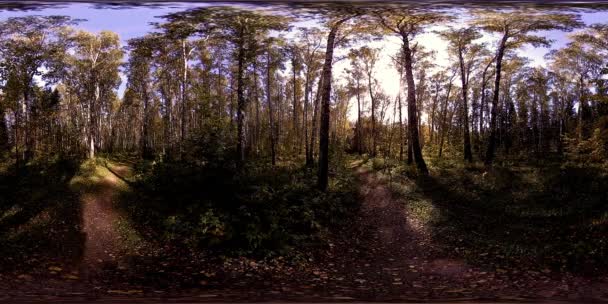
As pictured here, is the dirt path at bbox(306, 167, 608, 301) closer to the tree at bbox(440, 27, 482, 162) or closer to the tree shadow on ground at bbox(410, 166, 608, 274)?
the tree shadow on ground at bbox(410, 166, 608, 274)

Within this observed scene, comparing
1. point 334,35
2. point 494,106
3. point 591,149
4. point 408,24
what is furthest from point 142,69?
point 591,149

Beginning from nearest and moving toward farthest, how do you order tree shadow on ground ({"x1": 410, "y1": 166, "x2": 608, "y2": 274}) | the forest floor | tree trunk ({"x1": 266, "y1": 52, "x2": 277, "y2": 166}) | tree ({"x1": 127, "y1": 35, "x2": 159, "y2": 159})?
the forest floor → tree shadow on ground ({"x1": 410, "y1": 166, "x2": 608, "y2": 274}) → tree ({"x1": 127, "y1": 35, "x2": 159, "y2": 159}) → tree trunk ({"x1": 266, "y1": 52, "x2": 277, "y2": 166})

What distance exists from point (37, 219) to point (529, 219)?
76.0 inches

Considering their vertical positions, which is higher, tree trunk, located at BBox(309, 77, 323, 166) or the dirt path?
tree trunk, located at BBox(309, 77, 323, 166)

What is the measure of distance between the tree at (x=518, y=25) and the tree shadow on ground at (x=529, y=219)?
42 cm

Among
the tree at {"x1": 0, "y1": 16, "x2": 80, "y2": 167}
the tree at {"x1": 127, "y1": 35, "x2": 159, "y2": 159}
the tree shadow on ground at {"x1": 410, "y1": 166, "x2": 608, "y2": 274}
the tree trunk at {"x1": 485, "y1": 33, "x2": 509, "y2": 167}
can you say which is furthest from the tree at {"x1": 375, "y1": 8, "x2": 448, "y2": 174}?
the tree at {"x1": 0, "y1": 16, "x2": 80, "y2": 167}

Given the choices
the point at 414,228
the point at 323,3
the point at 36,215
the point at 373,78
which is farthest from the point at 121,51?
the point at 414,228

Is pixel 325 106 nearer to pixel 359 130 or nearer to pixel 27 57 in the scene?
pixel 359 130

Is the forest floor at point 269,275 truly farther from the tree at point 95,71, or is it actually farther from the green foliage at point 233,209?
the tree at point 95,71

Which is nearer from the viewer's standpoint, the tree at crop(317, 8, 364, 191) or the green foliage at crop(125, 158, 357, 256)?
the green foliage at crop(125, 158, 357, 256)

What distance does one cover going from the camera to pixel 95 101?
1.77 m

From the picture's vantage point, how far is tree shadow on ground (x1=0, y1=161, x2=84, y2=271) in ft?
5.00

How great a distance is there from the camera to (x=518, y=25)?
1.79m

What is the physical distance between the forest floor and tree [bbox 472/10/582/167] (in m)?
0.79
